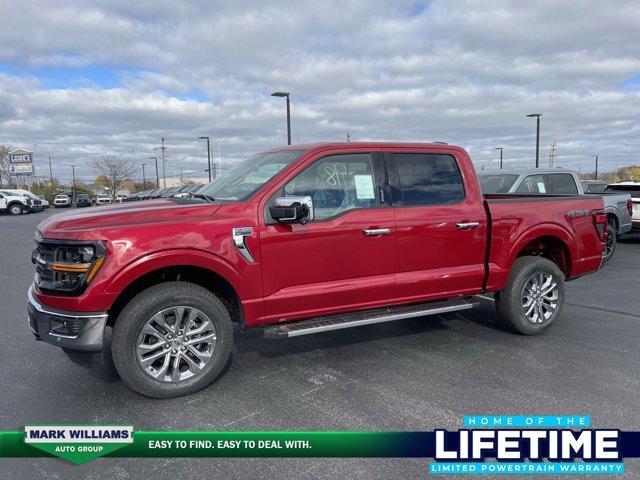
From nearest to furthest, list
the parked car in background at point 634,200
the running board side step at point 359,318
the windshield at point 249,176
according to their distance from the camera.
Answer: the running board side step at point 359,318
the windshield at point 249,176
the parked car in background at point 634,200

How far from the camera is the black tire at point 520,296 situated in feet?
17.6

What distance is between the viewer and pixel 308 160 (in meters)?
4.47

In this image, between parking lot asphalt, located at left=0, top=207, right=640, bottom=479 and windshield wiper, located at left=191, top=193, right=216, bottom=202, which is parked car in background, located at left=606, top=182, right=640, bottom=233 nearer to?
parking lot asphalt, located at left=0, top=207, right=640, bottom=479

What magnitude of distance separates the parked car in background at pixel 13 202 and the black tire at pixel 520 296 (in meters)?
39.9

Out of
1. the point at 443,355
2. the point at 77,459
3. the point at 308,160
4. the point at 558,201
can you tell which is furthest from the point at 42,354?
the point at 558,201

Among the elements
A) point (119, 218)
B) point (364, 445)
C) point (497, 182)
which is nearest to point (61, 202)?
point (497, 182)

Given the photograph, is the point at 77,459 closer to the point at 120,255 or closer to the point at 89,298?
the point at 89,298

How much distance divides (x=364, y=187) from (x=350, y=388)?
5.77ft

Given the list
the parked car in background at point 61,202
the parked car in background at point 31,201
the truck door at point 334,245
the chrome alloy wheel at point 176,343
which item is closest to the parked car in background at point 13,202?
the parked car in background at point 31,201

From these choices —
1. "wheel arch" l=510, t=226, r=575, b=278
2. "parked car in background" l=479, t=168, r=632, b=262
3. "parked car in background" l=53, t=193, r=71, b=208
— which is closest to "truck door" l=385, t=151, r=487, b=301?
"wheel arch" l=510, t=226, r=575, b=278

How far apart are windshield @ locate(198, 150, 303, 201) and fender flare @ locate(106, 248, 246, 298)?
2.01 feet

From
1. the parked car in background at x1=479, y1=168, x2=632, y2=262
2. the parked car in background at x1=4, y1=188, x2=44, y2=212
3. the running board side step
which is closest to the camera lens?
the running board side step

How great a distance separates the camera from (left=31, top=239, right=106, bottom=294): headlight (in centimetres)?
369

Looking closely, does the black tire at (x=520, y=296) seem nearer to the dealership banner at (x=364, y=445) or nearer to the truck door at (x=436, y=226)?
the truck door at (x=436, y=226)
